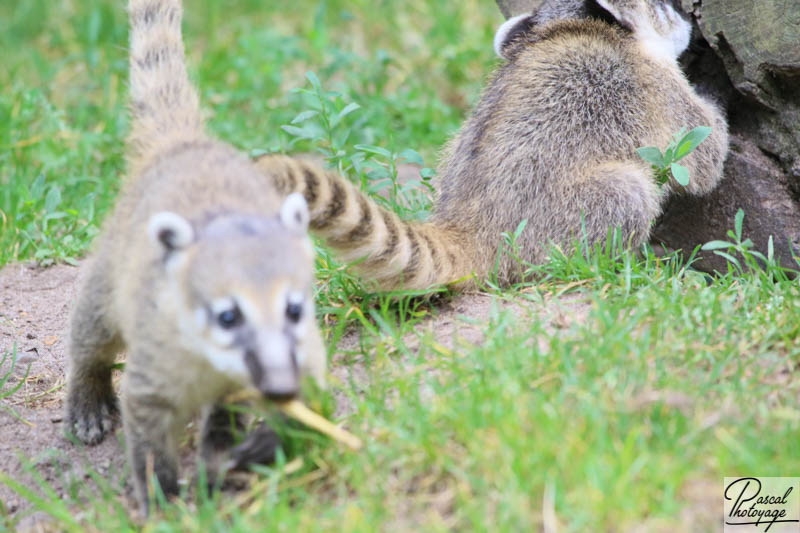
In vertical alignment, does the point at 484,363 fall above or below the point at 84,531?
above

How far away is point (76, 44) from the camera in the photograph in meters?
9.63

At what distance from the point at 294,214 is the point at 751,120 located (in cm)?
322

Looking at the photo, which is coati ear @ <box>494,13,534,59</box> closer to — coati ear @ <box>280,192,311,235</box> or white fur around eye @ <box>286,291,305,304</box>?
coati ear @ <box>280,192,311,235</box>

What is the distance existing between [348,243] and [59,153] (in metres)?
3.80

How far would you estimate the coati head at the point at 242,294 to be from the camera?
10.0 ft

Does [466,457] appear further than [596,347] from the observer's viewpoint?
No

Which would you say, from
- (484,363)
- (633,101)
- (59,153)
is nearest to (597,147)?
(633,101)

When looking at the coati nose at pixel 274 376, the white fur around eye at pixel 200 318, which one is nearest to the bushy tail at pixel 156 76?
the white fur around eye at pixel 200 318

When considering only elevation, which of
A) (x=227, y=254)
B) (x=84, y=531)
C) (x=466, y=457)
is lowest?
(x=84, y=531)

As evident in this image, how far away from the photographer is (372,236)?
14.6ft

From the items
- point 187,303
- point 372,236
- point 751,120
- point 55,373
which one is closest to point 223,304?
point 187,303

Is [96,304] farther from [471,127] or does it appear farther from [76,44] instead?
[76,44]

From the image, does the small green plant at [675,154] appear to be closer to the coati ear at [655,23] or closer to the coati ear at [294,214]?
the coati ear at [655,23]

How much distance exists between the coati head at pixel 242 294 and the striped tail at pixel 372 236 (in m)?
0.77
